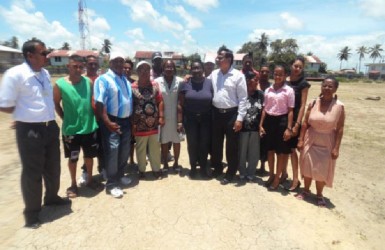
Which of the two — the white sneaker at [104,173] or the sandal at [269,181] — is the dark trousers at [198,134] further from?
the white sneaker at [104,173]

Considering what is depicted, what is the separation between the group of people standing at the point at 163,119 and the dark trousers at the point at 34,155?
0.04 ft

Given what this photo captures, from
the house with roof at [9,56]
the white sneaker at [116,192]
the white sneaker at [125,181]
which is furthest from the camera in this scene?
the house with roof at [9,56]

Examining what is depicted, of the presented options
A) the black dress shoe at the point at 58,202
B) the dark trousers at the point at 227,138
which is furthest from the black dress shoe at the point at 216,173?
the black dress shoe at the point at 58,202

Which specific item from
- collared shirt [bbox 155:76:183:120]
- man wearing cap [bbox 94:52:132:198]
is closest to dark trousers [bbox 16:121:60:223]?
man wearing cap [bbox 94:52:132:198]

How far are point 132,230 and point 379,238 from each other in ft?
10.7

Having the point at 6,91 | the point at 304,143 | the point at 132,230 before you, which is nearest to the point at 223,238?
the point at 132,230

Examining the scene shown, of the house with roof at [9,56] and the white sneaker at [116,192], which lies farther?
the house with roof at [9,56]

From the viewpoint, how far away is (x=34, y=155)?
357cm

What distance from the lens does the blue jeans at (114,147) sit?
4496mm

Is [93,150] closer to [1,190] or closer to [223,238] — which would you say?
[1,190]

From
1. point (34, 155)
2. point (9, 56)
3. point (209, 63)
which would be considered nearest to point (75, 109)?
point (34, 155)

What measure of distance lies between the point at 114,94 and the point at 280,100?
8.04 ft

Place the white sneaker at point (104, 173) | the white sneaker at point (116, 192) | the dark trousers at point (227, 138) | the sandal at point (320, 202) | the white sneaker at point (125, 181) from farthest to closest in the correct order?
1. the white sneaker at point (104, 173)
2. the white sneaker at point (125, 181)
3. the dark trousers at point (227, 138)
4. the sandal at point (320, 202)
5. the white sneaker at point (116, 192)

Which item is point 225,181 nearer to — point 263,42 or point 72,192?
point 72,192
